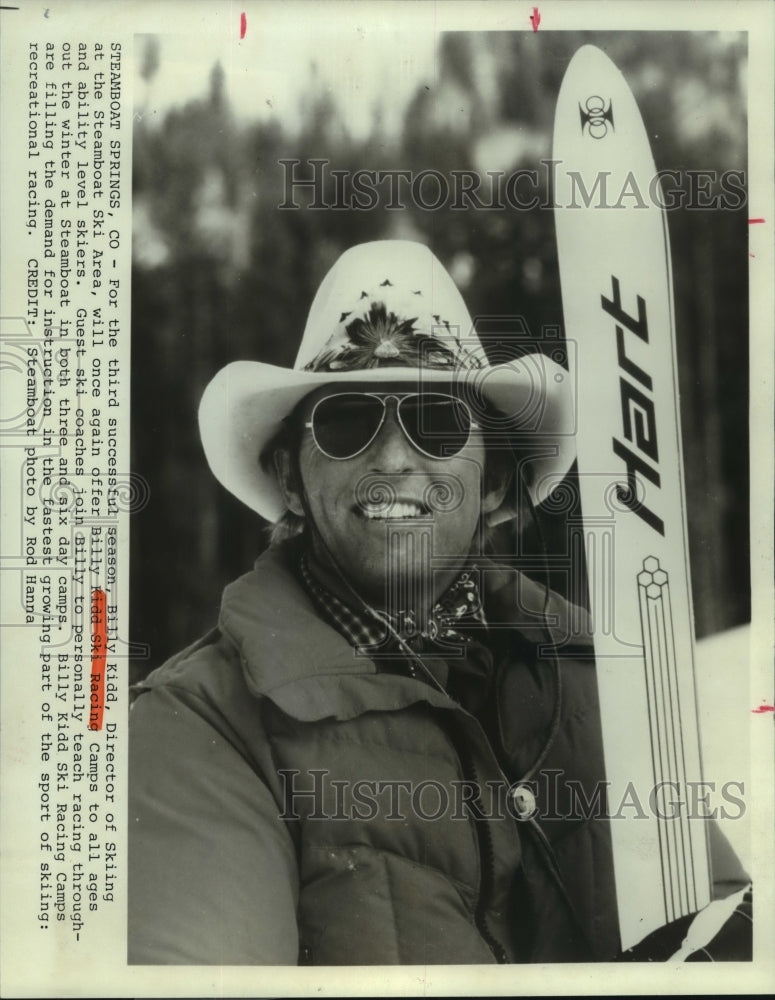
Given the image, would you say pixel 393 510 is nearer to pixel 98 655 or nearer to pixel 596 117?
pixel 98 655

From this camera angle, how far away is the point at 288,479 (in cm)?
180

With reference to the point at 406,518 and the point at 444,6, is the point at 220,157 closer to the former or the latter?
the point at 444,6

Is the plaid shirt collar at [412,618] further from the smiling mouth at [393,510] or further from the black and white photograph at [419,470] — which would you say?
the smiling mouth at [393,510]

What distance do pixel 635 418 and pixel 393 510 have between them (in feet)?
1.64

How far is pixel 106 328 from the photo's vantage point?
72.1 inches

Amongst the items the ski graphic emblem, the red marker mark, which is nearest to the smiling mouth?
the ski graphic emblem

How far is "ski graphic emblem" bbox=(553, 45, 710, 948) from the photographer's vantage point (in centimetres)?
182

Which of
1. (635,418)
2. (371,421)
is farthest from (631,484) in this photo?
(371,421)

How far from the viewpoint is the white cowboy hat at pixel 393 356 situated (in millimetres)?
1790

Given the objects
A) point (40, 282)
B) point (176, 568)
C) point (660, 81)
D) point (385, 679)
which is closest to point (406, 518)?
point (385, 679)

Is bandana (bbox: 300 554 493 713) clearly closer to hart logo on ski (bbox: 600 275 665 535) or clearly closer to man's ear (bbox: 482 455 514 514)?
man's ear (bbox: 482 455 514 514)

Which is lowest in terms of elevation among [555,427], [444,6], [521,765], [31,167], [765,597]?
[521,765]

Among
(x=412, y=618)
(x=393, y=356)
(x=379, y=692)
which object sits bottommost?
(x=379, y=692)

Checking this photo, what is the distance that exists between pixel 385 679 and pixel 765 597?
75cm
